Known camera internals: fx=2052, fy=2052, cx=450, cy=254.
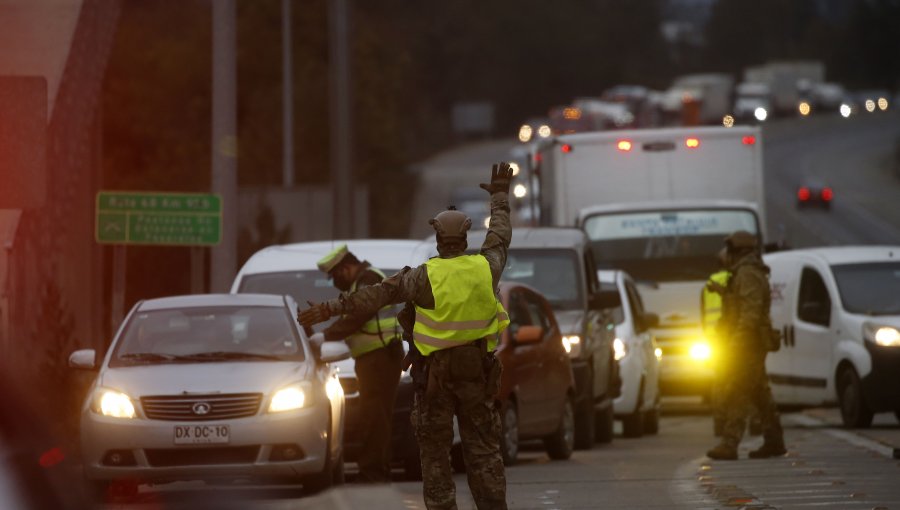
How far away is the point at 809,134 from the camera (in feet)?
378

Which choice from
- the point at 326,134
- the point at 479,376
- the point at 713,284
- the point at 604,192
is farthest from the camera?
the point at 326,134

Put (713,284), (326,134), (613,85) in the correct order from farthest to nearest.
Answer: (613,85), (326,134), (713,284)

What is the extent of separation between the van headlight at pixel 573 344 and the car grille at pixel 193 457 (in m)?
5.59

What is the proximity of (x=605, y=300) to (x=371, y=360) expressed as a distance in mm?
5016

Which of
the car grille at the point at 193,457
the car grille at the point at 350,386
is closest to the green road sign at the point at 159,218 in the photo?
the car grille at the point at 350,386

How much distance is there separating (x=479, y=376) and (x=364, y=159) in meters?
47.9

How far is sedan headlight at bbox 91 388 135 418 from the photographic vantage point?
43.1 ft

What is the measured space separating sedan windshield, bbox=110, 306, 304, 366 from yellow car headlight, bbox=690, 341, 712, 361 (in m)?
10.1

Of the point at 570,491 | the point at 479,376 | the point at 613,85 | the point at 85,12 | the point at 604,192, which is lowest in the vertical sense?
the point at 570,491

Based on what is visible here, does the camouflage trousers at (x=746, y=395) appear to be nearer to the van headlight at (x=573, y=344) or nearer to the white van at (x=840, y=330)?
the van headlight at (x=573, y=344)

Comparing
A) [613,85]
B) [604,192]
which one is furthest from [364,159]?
[613,85]

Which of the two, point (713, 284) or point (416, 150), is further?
point (416, 150)

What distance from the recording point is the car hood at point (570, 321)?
18.3 m

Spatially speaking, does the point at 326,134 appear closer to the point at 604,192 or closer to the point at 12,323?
the point at 604,192
